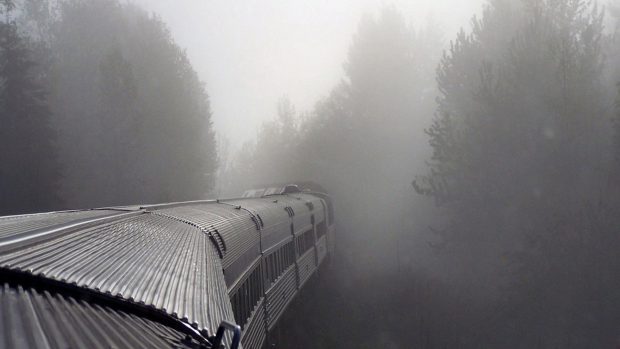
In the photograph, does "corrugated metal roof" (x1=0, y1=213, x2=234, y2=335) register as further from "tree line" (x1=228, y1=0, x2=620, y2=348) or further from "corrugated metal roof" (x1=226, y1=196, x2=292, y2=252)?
"tree line" (x1=228, y1=0, x2=620, y2=348)

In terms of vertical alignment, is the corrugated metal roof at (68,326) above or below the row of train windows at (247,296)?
above

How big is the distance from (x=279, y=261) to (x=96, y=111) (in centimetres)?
2731

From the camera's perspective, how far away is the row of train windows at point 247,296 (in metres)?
7.43

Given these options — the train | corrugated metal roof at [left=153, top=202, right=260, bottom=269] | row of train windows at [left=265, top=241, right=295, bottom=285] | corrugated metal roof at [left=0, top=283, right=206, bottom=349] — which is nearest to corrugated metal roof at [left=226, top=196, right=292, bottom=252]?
row of train windows at [left=265, top=241, right=295, bottom=285]

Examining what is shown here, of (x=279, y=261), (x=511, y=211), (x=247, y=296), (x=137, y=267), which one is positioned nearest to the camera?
(x=137, y=267)

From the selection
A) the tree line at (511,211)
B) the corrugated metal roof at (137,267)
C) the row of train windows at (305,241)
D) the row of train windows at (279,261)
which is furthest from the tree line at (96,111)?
the corrugated metal roof at (137,267)

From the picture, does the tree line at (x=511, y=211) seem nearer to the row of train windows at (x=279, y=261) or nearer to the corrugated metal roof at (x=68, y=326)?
the row of train windows at (x=279, y=261)

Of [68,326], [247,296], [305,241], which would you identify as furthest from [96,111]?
[68,326]

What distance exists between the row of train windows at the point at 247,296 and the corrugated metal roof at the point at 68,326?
4150 millimetres

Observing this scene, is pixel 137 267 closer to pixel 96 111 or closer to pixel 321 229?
pixel 321 229

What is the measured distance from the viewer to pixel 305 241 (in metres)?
17.3

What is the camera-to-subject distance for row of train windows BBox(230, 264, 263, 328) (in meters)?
7.43

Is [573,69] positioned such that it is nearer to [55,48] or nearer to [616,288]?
[616,288]

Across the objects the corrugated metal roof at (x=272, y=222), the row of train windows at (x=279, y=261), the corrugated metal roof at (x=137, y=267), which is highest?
the corrugated metal roof at (x=137, y=267)
